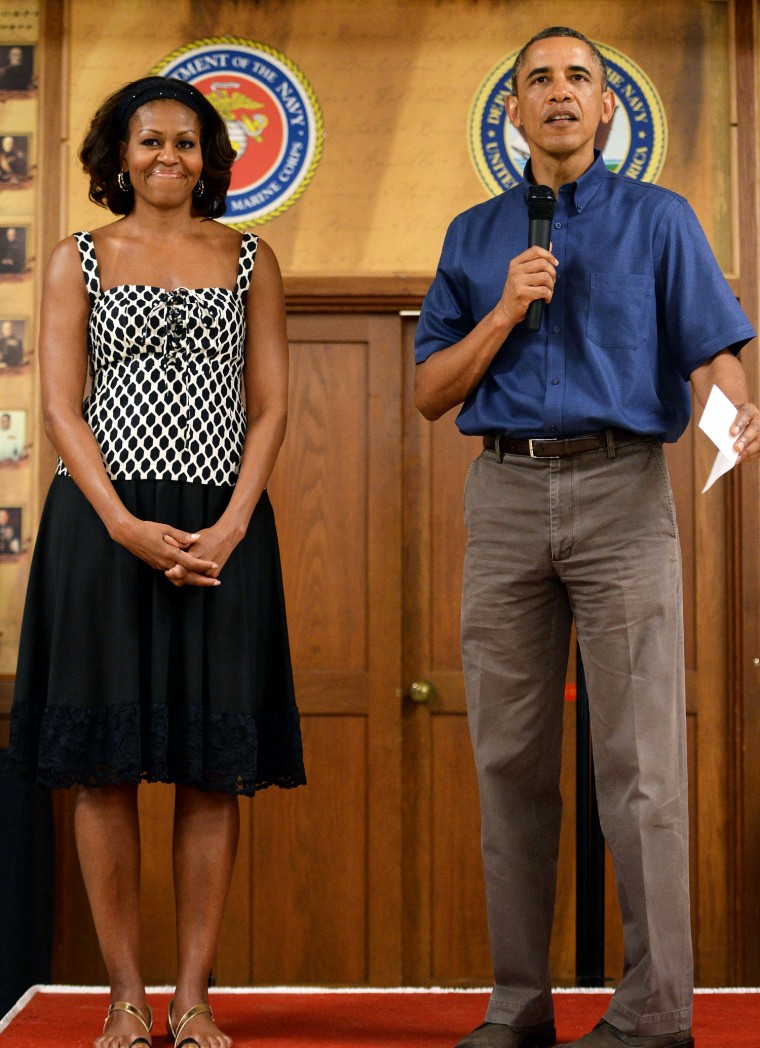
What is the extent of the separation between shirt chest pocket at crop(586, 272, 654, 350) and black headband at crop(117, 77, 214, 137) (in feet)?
2.62

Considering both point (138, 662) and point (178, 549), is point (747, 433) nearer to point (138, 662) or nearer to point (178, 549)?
point (178, 549)

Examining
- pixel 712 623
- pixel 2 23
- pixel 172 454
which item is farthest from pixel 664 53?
pixel 172 454

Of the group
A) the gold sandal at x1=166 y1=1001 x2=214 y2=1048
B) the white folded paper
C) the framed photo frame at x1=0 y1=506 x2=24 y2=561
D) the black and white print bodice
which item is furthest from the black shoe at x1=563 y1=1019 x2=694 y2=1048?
the framed photo frame at x1=0 y1=506 x2=24 y2=561

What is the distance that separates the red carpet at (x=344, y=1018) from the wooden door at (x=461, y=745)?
141 centimetres

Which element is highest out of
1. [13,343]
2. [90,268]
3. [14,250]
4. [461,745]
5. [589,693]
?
[14,250]

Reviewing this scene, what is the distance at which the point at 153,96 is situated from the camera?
2152 mm

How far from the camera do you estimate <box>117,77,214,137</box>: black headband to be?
215 centimetres

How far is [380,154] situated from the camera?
3.79 metres

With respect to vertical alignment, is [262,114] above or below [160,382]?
above

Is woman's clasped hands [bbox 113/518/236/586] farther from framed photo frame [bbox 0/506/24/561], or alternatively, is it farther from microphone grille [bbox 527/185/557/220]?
framed photo frame [bbox 0/506/24/561]

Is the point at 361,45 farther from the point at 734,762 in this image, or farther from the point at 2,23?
the point at 734,762

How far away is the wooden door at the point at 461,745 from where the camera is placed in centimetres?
376

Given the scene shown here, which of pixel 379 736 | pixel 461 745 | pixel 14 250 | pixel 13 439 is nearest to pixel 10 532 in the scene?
pixel 13 439

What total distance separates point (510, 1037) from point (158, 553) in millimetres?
947
